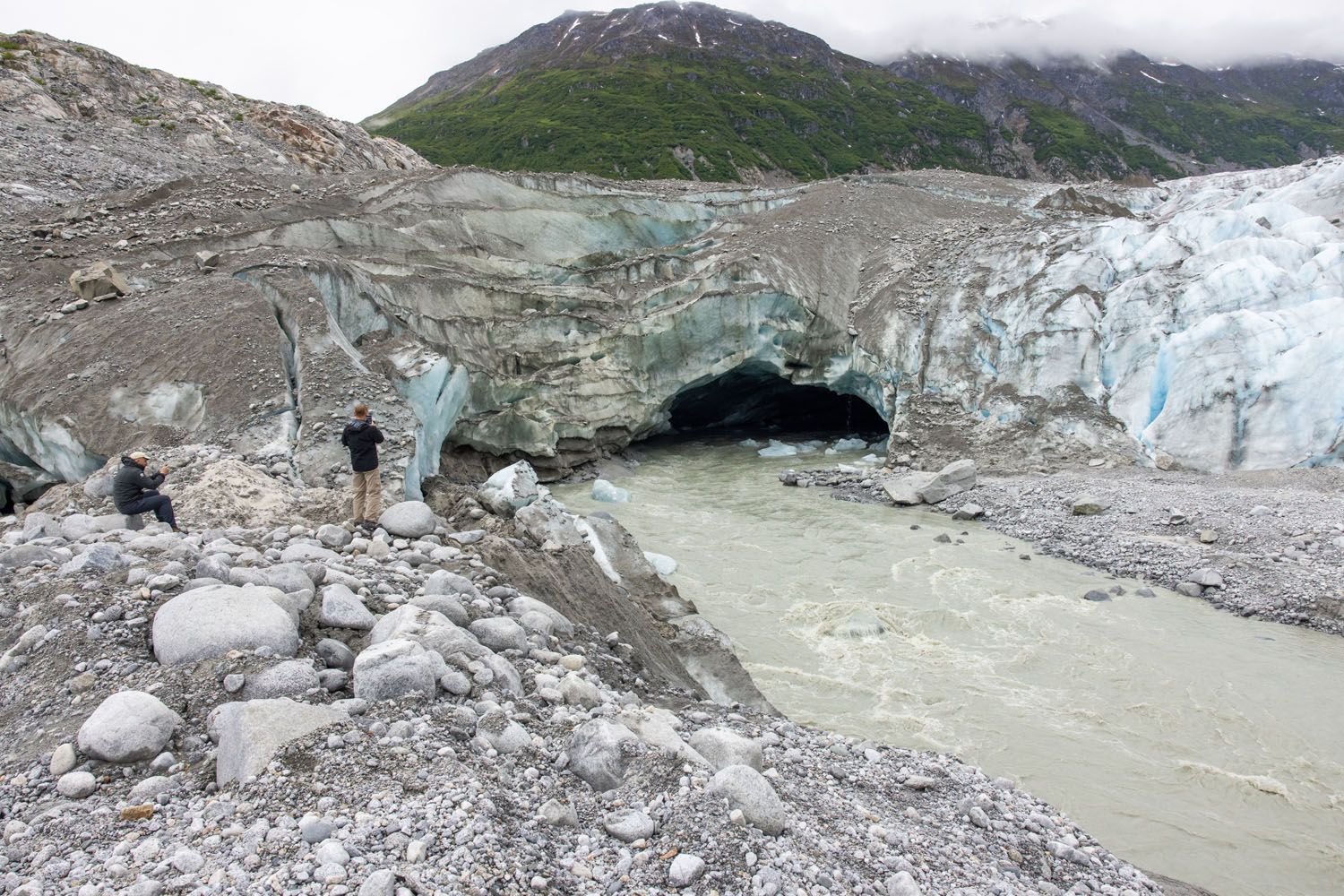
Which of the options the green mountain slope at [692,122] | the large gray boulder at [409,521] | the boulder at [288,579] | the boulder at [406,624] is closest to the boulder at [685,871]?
the boulder at [406,624]

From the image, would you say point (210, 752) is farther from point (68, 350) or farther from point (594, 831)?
point (68, 350)

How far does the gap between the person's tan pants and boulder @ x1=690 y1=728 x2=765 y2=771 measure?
4531mm

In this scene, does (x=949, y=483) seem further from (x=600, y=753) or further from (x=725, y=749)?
Answer: (x=600, y=753)

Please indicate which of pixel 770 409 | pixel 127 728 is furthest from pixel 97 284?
pixel 770 409

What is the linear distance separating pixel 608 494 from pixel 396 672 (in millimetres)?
12861

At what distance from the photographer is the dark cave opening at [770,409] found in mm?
25016

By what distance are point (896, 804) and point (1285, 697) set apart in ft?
20.7

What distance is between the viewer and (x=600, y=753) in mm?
3977

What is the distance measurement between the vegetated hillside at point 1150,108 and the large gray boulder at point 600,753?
9373 cm

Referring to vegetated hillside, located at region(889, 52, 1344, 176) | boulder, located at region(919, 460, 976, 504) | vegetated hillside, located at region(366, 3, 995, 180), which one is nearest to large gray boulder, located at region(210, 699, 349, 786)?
boulder, located at region(919, 460, 976, 504)

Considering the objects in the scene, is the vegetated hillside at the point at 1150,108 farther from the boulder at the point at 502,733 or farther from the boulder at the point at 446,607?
the boulder at the point at 502,733

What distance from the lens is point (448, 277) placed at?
1934 centimetres

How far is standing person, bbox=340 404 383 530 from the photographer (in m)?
7.59

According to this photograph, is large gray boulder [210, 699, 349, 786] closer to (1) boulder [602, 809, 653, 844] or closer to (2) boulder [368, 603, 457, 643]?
(2) boulder [368, 603, 457, 643]
